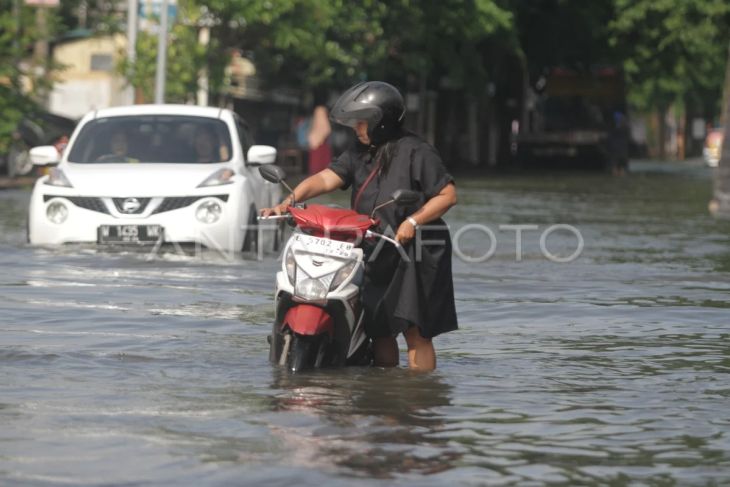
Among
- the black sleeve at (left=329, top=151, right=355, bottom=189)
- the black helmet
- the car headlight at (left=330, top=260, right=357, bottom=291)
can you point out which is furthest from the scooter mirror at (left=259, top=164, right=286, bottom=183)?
the car headlight at (left=330, top=260, right=357, bottom=291)

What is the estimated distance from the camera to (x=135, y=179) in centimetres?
1689

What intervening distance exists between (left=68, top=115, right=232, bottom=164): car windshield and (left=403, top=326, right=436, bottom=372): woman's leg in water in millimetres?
8207

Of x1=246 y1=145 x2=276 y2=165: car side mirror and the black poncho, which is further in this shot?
x1=246 y1=145 x2=276 y2=165: car side mirror

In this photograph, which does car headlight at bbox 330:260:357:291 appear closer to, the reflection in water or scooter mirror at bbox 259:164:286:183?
the reflection in water

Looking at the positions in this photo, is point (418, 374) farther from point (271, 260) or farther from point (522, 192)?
point (522, 192)

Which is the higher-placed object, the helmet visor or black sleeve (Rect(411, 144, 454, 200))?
the helmet visor

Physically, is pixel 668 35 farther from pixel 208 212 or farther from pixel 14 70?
pixel 208 212

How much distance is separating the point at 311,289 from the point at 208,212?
308 inches

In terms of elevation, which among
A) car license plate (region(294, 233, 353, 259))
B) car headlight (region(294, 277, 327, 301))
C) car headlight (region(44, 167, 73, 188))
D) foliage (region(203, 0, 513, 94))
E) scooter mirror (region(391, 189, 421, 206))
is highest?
foliage (region(203, 0, 513, 94))

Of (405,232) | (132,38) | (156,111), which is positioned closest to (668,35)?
(132,38)

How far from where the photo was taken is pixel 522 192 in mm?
37938

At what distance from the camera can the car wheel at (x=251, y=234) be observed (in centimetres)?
1756

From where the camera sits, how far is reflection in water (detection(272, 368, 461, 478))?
7301 mm

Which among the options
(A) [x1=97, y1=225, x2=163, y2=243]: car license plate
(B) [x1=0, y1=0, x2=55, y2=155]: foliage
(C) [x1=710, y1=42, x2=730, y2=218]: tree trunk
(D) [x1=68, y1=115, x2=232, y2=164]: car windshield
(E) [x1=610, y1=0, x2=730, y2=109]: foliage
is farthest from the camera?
(E) [x1=610, y1=0, x2=730, y2=109]: foliage
